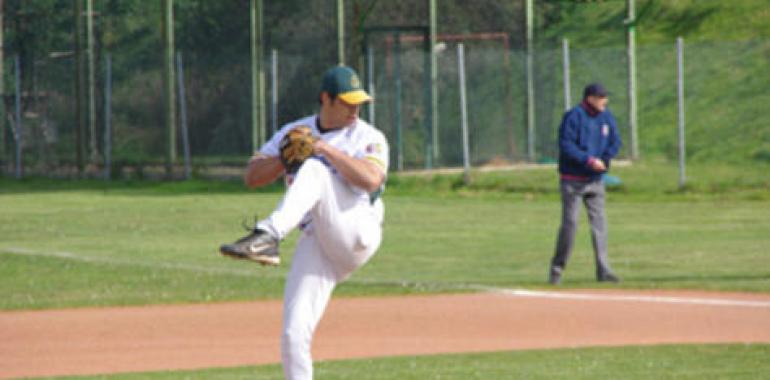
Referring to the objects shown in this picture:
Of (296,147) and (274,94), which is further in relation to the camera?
(274,94)

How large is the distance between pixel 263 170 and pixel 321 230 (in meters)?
0.57

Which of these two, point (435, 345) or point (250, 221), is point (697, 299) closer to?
point (435, 345)

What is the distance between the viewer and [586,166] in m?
17.1

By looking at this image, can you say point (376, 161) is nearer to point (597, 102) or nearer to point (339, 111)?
point (339, 111)

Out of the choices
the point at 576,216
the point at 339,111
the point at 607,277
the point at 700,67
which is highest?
the point at 700,67

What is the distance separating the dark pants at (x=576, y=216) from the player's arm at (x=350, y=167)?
8.41 m

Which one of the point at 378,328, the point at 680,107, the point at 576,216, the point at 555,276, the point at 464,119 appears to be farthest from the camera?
the point at 464,119

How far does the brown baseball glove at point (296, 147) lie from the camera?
883 cm

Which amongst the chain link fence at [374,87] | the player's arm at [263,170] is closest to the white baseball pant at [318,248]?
the player's arm at [263,170]

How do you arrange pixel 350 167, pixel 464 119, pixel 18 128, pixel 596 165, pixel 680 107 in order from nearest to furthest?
pixel 350 167
pixel 596 165
pixel 680 107
pixel 464 119
pixel 18 128

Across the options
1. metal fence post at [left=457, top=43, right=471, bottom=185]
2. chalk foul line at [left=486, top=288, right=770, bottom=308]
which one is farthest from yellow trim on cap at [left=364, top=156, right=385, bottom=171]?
metal fence post at [left=457, top=43, right=471, bottom=185]

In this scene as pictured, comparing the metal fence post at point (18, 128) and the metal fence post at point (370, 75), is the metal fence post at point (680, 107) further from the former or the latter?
the metal fence post at point (18, 128)

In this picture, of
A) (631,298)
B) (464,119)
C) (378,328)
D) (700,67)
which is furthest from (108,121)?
(378,328)

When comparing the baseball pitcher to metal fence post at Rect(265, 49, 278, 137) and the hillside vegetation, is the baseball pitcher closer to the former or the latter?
metal fence post at Rect(265, 49, 278, 137)
